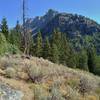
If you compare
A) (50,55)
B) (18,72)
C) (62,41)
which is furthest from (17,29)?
(18,72)

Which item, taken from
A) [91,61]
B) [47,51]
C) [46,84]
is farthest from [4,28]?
[46,84]

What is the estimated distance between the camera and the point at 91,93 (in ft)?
50.4

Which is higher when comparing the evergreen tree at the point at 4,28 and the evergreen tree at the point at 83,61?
the evergreen tree at the point at 4,28

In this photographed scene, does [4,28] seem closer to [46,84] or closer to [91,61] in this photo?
[91,61]

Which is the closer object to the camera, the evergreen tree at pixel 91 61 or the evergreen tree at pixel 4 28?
the evergreen tree at pixel 4 28

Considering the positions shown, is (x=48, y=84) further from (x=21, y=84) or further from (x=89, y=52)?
(x=89, y=52)

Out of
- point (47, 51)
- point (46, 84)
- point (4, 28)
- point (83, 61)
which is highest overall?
point (4, 28)

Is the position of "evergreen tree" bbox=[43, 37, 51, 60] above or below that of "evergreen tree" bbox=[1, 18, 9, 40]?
below

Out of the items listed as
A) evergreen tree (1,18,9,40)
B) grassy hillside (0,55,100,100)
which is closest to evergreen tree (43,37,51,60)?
evergreen tree (1,18,9,40)

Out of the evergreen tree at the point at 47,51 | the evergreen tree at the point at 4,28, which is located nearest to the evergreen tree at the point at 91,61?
the evergreen tree at the point at 47,51

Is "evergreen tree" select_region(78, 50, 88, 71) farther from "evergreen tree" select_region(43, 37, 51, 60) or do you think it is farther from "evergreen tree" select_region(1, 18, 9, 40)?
"evergreen tree" select_region(1, 18, 9, 40)

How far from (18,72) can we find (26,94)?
153 inches

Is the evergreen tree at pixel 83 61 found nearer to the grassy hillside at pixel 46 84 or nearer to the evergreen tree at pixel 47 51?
the evergreen tree at pixel 47 51

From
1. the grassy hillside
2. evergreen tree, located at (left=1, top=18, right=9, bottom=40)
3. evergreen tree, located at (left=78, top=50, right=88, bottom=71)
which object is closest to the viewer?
the grassy hillside
